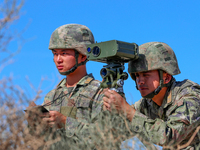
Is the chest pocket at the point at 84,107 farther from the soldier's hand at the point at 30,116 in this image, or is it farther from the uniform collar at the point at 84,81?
the soldier's hand at the point at 30,116

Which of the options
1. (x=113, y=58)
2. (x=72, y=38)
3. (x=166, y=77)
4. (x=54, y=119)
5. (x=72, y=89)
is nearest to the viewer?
(x=113, y=58)

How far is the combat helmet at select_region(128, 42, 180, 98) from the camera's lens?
187 inches

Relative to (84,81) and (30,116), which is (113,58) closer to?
(84,81)

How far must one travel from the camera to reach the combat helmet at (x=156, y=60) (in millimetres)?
4750

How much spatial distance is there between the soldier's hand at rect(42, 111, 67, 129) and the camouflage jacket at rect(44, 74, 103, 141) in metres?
0.08

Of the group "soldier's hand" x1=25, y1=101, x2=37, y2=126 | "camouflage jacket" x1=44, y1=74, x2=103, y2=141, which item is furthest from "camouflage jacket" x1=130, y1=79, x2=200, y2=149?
"soldier's hand" x1=25, y1=101, x2=37, y2=126

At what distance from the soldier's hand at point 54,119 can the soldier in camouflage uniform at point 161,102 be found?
2.43 feet

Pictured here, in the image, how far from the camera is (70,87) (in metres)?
5.18

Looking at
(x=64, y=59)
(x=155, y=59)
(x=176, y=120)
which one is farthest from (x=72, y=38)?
(x=176, y=120)

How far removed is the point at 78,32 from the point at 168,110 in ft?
6.83

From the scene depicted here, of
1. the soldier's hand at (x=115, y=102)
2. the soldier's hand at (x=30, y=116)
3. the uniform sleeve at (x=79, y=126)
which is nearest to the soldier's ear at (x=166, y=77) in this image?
the soldier's hand at (x=115, y=102)

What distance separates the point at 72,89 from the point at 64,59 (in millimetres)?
534

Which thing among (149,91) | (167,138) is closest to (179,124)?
(167,138)

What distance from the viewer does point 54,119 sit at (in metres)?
4.45
